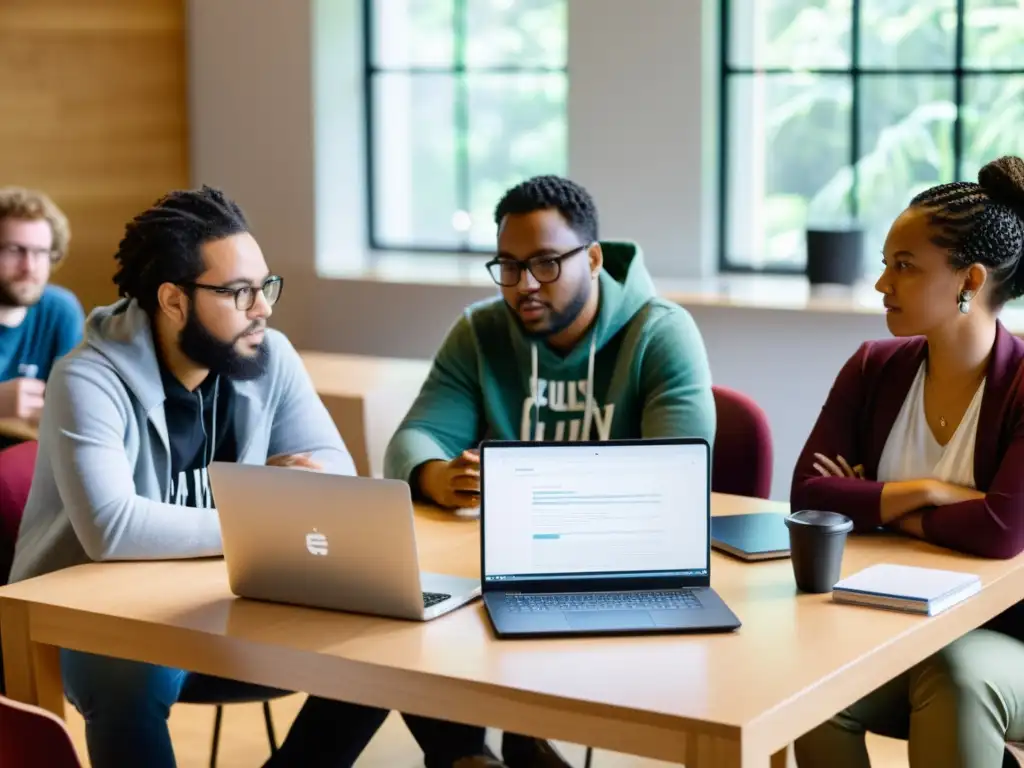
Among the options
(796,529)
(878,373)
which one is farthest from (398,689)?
(878,373)

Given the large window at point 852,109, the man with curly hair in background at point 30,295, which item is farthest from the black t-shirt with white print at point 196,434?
the large window at point 852,109

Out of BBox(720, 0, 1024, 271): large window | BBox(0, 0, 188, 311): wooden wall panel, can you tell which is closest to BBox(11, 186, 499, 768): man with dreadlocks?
BBox(720, 0, 1024, 271): large window

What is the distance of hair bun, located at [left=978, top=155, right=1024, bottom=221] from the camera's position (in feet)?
7.93

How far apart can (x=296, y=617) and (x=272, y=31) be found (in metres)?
3.50

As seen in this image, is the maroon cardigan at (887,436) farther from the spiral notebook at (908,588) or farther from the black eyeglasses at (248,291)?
the black eyeglasses at (248,291)

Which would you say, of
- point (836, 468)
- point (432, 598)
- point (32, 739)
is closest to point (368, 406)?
point (836, 468)

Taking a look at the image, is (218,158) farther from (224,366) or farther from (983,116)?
(224,366)

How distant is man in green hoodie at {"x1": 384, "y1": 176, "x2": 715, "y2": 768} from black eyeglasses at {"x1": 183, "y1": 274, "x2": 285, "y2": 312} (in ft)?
1.24

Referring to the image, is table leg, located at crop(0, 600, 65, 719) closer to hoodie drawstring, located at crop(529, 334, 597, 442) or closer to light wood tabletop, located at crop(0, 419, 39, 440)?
hoodie drawstring, located at crop(529, 334, 597, 442)

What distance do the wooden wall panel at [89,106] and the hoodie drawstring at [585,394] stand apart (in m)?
2.81

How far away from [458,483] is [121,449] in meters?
0.55

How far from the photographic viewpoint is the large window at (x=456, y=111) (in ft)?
16.8

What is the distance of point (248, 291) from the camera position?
260cm

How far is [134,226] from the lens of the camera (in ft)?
8.70
